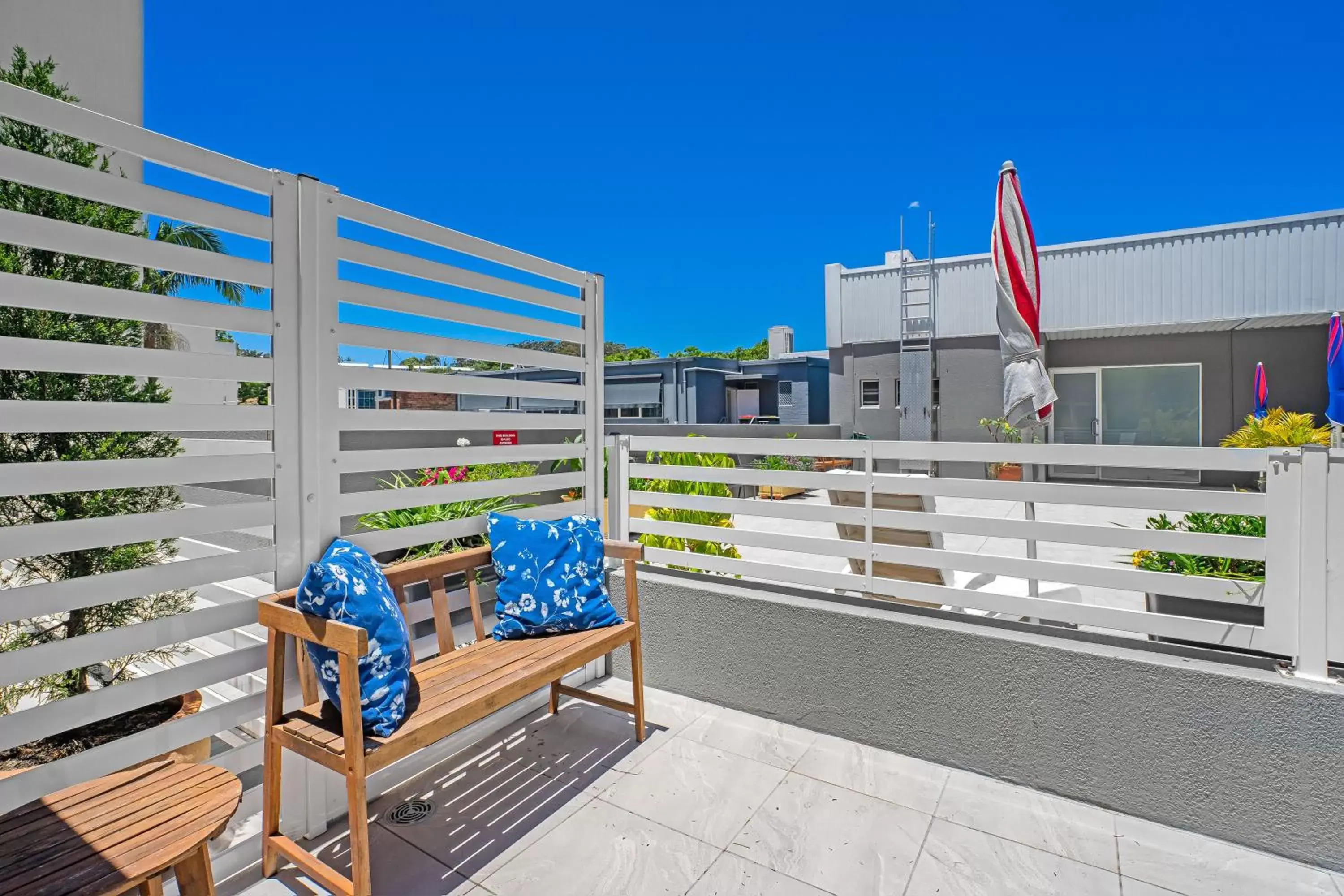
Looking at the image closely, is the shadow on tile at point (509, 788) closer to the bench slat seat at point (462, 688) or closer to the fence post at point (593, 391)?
the bench slat seat at point (462, 688)

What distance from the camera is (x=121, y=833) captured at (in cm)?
136

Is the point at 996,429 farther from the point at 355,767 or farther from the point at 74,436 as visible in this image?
the point at 74,436

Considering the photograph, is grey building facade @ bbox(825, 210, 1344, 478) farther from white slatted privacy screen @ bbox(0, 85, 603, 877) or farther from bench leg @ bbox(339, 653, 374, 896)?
bench leg @ bbox(339, 653, 374, 896)

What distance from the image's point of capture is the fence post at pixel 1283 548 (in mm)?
2061

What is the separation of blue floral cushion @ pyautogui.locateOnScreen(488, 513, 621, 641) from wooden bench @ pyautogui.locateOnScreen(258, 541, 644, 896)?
0.06 meters

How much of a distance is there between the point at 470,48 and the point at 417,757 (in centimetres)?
1452

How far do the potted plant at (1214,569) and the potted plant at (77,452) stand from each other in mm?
3373

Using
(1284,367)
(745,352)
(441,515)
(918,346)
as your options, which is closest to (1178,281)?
(1284,367)

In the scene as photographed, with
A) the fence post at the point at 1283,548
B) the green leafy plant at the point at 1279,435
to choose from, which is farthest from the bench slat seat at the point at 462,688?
the green leafy plant at the point at 1279,435

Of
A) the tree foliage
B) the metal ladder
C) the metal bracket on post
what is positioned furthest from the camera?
the tree foliage

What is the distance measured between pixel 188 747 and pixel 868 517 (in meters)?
2.59

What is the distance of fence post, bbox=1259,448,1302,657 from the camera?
2.06 m

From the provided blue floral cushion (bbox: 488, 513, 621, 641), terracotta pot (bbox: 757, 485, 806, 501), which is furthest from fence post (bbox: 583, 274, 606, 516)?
terracotta pot (bbox: 757, 485, 806, 501)

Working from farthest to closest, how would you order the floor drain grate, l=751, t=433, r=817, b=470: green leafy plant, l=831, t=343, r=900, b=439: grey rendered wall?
1. l=831, t=343, r=900, b=439: grey rendered wall
2. l=751, t=433, r=817, b=470: green leafy plant
3. the floor drain grate
